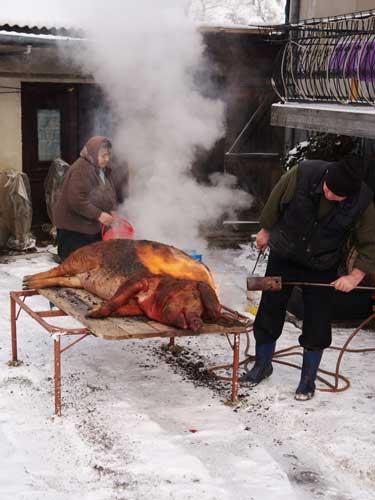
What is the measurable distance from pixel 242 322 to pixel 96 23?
6.21m

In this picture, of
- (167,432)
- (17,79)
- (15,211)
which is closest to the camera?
(167,432)

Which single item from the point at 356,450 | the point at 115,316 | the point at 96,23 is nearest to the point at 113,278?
the point at 115,316

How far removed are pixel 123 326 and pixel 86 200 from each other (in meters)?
2.37

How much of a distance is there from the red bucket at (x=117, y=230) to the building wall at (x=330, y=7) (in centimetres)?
591

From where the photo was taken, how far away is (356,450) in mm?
4980

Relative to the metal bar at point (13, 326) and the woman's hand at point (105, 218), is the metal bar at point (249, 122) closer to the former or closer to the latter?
the woman's hand at point (105, 218)

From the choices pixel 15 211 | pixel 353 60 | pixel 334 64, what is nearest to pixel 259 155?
pixel 334 64

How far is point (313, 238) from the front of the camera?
18.2ft

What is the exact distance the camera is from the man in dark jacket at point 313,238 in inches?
214

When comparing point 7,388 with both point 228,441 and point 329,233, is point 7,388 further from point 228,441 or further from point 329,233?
point 329,233

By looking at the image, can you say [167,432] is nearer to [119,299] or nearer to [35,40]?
[119,299]

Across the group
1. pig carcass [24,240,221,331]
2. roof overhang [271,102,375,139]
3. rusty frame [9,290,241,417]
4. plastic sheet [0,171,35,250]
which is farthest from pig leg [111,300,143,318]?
plastic sheet [0,171,35,250]

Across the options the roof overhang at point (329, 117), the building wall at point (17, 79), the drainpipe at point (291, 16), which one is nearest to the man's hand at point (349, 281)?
the roof overhang at point (329, 117)

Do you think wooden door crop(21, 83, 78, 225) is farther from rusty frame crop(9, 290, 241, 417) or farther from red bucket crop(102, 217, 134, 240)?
rusty frame crop(9, 290, 241, 417)
